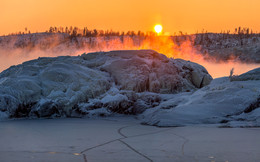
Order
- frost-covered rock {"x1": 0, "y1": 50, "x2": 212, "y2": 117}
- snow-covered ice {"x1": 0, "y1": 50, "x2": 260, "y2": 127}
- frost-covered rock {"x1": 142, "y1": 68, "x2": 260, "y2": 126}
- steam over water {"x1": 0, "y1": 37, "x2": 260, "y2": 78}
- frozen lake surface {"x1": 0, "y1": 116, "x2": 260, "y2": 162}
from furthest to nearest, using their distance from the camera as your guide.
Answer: steam over water {"x1": 0, "y1": 37, "x2": 260, "y2": 78}
frost-covered rock {"x1": 0, "y1": 50, "x2": 212, "y2": 117}
snow-covered ice {"x1": 0, "y1": 50, "x2": 260, "y2": 127}
frost-covered rock {"x1": 142, "y1": 68, "x2": 260, "y2": 126}
frozen lake surface {"x1": 0, "y1": 116, "x2": 260, "y2": 162}

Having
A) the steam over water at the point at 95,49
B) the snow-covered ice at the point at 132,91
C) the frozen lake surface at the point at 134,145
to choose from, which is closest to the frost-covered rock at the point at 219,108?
the snow-covered ice at the point at 132,91

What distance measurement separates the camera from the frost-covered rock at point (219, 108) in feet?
16.6

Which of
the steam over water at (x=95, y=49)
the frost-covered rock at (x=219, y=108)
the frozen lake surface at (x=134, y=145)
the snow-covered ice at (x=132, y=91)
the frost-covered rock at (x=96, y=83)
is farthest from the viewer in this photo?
the steam over water at (x=95, y=49)

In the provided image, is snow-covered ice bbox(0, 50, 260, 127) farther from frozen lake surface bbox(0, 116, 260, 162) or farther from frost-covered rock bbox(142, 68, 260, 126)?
frozen lake surface bbox(0, 116, 260, 162)

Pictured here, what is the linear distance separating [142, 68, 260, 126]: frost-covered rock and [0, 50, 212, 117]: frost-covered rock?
1571mm

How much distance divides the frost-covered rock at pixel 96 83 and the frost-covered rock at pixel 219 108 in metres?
1.57

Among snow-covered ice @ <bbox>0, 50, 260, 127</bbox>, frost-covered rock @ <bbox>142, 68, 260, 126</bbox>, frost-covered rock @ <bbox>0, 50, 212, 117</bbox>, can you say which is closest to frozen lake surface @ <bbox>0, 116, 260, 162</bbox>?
frost-covered rock @ <bbox>142, 68, 260, 126</bbox>

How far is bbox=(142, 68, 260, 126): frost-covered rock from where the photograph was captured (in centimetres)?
506

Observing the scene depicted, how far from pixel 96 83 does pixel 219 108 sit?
138 inches

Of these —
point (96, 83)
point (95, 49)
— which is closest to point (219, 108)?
point (96, 83)

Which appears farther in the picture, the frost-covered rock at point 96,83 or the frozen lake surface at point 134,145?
the frost-covered rock at point 96,83

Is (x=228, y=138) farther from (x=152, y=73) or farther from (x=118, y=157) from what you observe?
(x=152, y=73)

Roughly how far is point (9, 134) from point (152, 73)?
5.16 m

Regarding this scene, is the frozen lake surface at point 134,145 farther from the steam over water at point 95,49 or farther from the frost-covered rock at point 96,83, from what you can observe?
the steam over water at point 95,49
